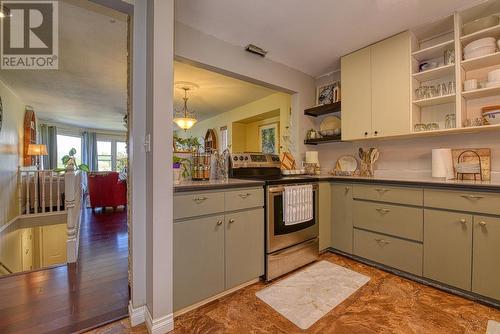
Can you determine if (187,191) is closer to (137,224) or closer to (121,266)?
(137,224)

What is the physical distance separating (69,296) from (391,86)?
361 cm

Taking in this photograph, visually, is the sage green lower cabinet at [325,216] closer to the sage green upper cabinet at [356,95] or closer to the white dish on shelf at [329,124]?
the sage green upper cabinet at [356,95]

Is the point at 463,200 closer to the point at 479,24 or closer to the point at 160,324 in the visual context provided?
the point at 479,24

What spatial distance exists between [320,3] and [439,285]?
2.60 meters

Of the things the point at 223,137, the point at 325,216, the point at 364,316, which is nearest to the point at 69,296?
the point at 364,316

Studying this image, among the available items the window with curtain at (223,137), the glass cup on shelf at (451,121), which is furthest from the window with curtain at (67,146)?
the glass cup on shelf at (451,121)

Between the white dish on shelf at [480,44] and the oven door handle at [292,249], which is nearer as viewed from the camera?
the white dish on shelf at [480,44]

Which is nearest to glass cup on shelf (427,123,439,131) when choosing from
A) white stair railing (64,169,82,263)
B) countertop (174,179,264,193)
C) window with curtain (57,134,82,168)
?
countertop (174,179,264,193)

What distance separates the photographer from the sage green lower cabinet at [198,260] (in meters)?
1.58

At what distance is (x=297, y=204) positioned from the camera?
2.27 metres

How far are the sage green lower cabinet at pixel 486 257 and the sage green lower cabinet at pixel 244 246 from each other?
5.45ft

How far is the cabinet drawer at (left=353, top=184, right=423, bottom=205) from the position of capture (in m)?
2.03

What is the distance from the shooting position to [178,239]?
157 cm

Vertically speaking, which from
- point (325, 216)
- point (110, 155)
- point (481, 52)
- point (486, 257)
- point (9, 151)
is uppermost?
point (481, 52)
